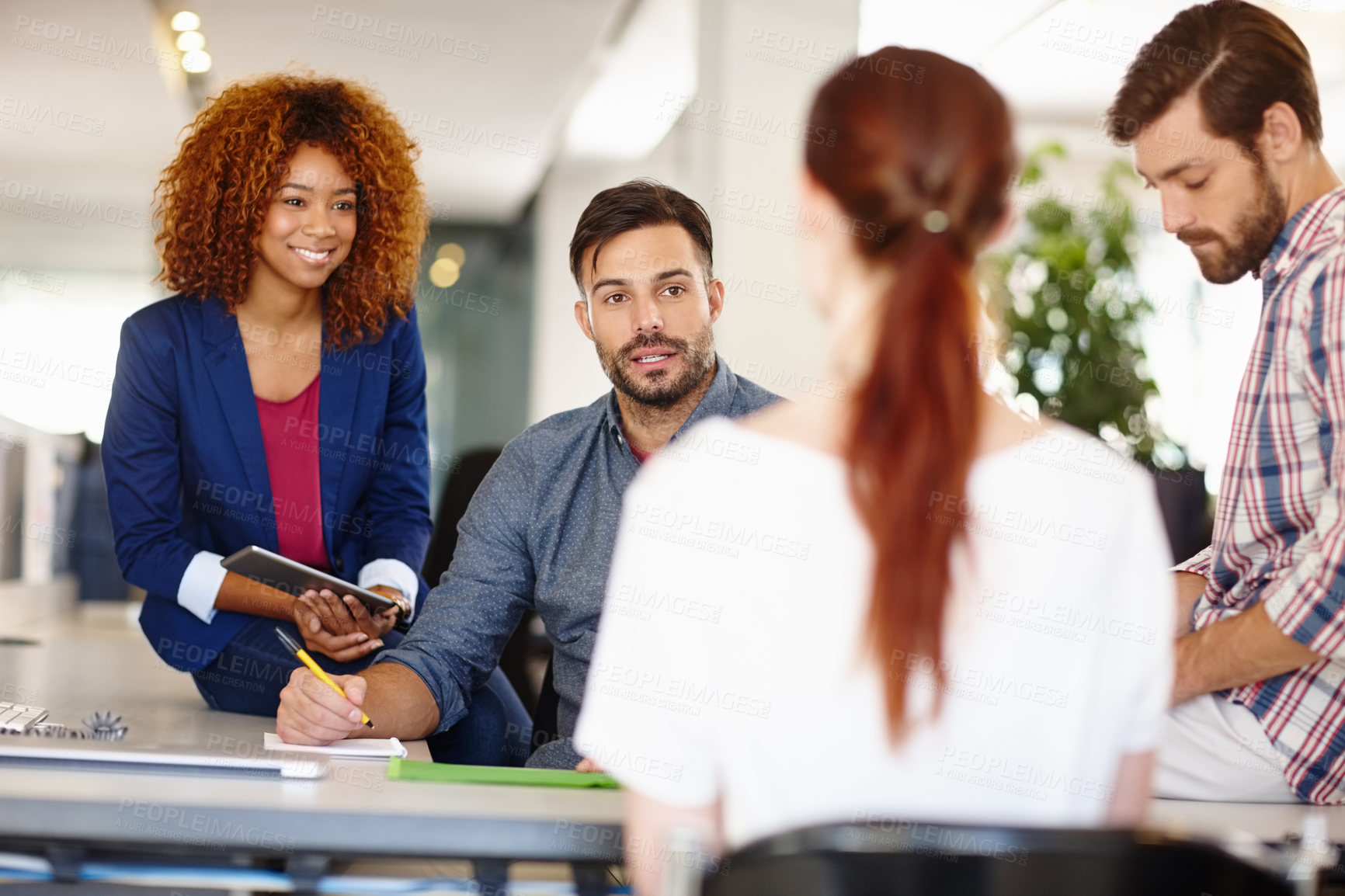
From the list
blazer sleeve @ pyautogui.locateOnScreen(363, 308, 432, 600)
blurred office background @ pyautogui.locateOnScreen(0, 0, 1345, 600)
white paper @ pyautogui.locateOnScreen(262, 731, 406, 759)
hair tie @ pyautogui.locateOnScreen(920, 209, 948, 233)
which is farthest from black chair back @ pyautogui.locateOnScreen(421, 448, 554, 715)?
hair tie @ pyautogui.locateOnScreen(920, 209, 948, 233)

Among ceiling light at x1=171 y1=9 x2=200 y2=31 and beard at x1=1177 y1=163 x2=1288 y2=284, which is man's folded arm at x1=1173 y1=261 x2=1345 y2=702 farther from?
ceiling light at x1=171 y1=9 x2=200 y2=31

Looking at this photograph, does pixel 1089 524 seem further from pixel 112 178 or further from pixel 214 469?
pixel 112 178

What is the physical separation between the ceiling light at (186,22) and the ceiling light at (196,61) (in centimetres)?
26

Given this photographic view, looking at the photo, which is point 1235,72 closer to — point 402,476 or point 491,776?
point 491,776

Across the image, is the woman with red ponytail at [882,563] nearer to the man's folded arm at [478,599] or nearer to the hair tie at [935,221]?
the hair tie at [935,221]

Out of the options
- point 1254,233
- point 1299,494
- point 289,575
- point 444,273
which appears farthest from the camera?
point 444,273

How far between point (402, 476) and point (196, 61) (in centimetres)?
406

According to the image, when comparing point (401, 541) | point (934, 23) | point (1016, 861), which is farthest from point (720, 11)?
point (1016, 861)

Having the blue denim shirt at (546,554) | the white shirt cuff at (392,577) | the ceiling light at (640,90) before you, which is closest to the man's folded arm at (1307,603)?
the blue denim shirt at (546,554)

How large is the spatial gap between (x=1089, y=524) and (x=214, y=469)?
5.72 feet

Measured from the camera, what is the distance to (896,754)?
0.91 m

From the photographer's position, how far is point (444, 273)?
27.0 ft

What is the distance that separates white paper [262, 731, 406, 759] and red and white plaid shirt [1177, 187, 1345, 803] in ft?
3.56

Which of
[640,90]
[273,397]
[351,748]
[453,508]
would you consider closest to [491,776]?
[351,748]
